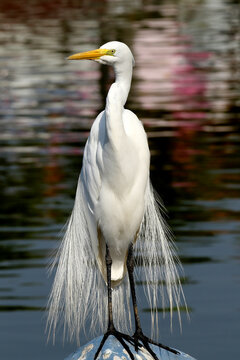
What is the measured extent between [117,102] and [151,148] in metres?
6.20

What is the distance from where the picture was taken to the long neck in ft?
16.0

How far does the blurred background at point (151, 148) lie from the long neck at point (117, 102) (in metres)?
1.71

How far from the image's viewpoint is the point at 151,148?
36.3ft

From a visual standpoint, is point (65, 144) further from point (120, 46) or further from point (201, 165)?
point (120, 46)

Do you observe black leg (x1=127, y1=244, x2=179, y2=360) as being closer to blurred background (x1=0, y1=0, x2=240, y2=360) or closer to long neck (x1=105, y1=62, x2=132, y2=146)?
long neck (x1=105, y1=62, x2=132, y2=146)

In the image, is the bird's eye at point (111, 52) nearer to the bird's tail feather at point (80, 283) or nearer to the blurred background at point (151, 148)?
the bird's tail feather at point (80, 283)

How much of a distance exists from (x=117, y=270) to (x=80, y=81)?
10.3 metres

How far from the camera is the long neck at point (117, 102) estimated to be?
488 centimetres

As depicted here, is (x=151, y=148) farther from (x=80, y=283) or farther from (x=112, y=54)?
→ (x=112, y=54)

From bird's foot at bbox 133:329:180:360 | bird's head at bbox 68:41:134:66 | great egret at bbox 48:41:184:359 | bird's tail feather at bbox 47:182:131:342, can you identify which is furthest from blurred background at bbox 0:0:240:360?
bird's head at bbox 68:41:134:66

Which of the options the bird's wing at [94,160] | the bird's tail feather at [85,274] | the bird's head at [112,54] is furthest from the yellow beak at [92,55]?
the bird's tail feather at [85,274]

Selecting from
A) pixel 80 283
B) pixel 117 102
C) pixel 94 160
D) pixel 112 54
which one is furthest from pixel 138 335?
pixel 112 54

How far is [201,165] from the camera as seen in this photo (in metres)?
10.5

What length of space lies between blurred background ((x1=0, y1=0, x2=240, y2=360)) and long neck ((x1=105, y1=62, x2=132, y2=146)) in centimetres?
171
